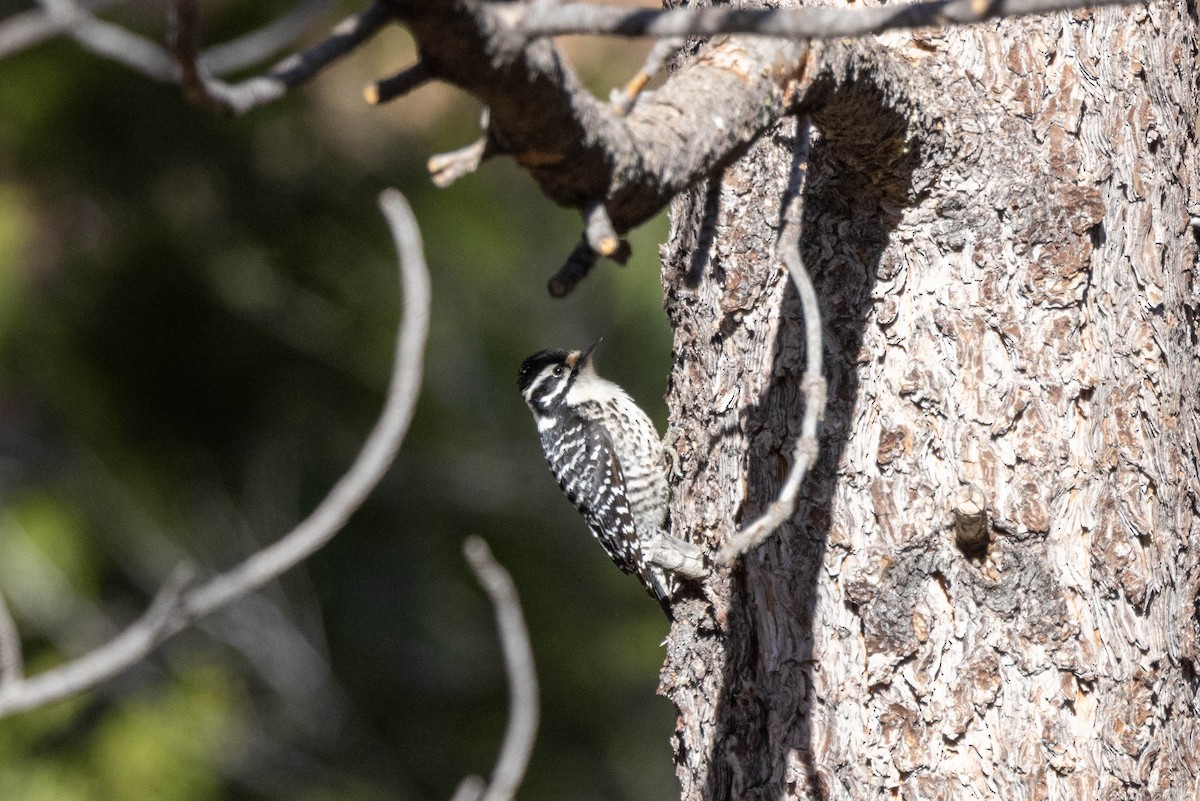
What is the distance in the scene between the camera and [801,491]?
7.71 feet

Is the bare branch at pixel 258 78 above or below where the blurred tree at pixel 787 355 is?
above

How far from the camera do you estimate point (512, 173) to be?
4.96 metres

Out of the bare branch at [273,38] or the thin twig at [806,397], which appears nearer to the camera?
the bare branch at [273,38]

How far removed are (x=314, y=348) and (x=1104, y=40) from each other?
3.19 meters

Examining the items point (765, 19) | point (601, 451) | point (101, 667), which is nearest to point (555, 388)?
point (601, 451)

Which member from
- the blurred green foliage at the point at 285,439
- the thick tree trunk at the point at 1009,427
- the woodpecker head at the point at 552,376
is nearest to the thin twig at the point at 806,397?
the thick tree trunk at the point at 1009,427

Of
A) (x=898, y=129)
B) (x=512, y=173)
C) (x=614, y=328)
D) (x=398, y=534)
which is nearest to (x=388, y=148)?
(x=512, y=173)

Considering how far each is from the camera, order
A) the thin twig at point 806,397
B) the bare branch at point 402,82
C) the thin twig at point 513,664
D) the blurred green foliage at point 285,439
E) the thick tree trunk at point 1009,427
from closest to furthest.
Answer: the thin twig at point 513,664 < the bare branch at point 402,82 < the thin twig at point 806,397 < the thick tree trunk at point 1009,427 < the blurred green foliage at point 285,439

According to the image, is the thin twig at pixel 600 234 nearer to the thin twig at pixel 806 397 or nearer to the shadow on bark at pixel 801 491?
the thin twig at pixel 806 397

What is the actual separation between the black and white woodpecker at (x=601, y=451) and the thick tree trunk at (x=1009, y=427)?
4.57 ft

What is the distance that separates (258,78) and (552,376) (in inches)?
125

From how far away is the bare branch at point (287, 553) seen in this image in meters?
0.91

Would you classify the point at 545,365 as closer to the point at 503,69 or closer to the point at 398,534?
the point at 398,534

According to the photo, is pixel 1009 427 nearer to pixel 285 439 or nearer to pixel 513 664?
pixel 513 664
